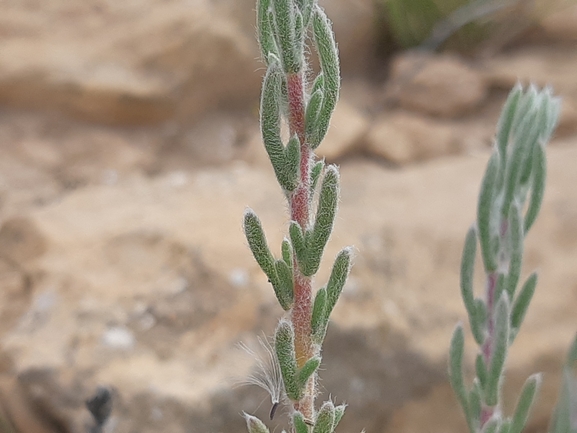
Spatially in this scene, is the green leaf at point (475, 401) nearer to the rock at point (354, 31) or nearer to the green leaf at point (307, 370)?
the green leaf at point (307, 370)

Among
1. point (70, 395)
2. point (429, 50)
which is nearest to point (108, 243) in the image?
point (70, 395)

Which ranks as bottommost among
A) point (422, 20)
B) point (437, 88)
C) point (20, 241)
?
point (20, 241)

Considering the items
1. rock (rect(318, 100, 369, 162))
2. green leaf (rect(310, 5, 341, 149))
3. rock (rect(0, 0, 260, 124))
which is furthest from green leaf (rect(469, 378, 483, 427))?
rock (rect(0, 0, 260, 124))

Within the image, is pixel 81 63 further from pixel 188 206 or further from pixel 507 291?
pixel 507 291

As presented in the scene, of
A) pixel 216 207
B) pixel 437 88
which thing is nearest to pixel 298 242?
pixel 216 207

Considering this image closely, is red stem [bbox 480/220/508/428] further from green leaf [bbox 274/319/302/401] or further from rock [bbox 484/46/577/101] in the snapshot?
rock [bbox 484/46/577/101]

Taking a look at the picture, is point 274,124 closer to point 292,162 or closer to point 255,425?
point 292,162

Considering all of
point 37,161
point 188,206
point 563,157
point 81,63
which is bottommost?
point 188,206
